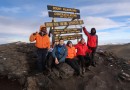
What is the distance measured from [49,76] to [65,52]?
156cm

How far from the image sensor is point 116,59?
20891 mm

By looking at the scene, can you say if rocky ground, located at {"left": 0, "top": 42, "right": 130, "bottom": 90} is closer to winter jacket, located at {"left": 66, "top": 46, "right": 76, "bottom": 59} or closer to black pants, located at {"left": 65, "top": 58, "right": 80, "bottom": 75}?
black pants, located at {"left": 65, "top": 58, "right": 80, "bottom": 75}

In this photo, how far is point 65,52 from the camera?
1662 centimetres

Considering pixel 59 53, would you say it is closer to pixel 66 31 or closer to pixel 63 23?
pixel 63 23

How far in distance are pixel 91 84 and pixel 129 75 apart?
2.95 meters

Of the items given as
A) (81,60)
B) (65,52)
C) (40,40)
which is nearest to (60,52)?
(65,52)

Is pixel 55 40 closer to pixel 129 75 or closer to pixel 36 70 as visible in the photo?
pixel 36 70

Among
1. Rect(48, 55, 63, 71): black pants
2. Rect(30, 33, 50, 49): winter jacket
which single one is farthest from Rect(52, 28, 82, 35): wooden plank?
Rect(48, 55, 63, 71): black pants

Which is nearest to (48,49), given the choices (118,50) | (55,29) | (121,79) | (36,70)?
(36,70)

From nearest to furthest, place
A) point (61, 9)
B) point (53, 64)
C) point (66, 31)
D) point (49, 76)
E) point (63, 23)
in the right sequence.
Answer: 1. point (49, 76)
2. point (53, 64)
3. point (61, 9)
4. point (63, 23)
5. point (66, 31)

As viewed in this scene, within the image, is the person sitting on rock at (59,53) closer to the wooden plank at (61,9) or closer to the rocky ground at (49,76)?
the rocky ground at (49,76)

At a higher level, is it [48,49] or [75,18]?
[75,18]

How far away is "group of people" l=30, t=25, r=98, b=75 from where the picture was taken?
1656 cm

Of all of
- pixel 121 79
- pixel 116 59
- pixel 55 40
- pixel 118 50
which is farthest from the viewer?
pixel 118 50
